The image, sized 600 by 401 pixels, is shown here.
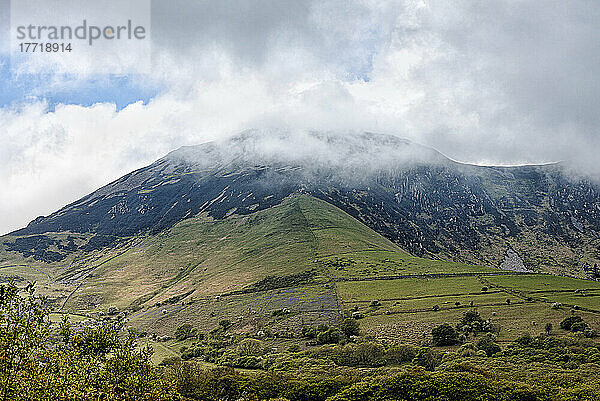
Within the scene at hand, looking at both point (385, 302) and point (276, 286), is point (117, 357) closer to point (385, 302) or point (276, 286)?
point (385, 302)

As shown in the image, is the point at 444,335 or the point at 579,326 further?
the point at 444,335

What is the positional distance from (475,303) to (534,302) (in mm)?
17740

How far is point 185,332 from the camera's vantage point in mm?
154125

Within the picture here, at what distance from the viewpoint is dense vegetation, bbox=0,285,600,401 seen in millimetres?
35250

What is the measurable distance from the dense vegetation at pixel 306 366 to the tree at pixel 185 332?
21981 millimetres

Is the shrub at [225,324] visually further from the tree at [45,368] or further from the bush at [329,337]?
the tree at [45,368]

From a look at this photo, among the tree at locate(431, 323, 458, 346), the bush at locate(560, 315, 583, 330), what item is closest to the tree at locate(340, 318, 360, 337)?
the tree at locate(431, 323, 458, 346)

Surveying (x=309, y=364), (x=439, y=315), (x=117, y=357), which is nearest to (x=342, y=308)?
(x=439, y=315)

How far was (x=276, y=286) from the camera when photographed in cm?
18925

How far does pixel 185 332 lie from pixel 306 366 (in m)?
79.8

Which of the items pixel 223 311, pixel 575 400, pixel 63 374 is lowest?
pixel 223 311

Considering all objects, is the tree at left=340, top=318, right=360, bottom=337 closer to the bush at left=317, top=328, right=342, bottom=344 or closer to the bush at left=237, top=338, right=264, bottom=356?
the bush at left=317, top=328, right=342, bottom=344

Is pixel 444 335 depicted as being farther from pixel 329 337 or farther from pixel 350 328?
pixel 329 337

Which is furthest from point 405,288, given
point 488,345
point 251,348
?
point 251,348
